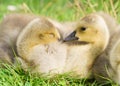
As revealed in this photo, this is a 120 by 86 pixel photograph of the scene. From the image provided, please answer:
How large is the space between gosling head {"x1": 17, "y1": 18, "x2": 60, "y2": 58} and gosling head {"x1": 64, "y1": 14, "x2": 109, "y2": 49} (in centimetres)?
14

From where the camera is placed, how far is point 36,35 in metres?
3.47

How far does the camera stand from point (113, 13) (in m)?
4.43

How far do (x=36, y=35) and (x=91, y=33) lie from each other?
402 mm

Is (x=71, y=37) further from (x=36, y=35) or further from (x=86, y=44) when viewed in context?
(x=36, y=35)

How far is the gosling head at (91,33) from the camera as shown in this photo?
3.55 m

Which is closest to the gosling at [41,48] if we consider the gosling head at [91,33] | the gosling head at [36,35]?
the gosling head at [36,35]

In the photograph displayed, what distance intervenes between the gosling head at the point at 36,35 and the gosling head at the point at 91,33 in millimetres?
138

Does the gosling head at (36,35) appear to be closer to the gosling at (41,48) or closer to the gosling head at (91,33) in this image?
the gosling at (41,48)

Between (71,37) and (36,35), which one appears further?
(71,37)

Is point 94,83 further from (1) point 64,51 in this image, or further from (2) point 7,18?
(2) point 7,18

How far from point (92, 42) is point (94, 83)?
0.29 meters

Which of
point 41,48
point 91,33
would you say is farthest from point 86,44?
point 41,48

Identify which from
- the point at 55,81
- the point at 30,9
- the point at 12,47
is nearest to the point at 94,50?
the point at 55,81

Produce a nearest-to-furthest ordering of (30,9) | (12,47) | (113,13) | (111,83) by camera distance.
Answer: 1. (111,83)
2. (12,47)
3. (113,13)
4. (30,9)
